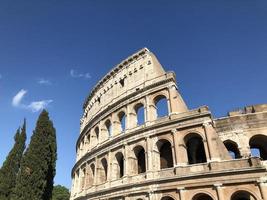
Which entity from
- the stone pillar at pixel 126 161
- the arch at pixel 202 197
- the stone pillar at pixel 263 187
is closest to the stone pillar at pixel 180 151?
the arch at pixel 202 197

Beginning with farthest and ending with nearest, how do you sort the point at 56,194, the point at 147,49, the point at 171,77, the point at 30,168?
1. the point at 56,194
2. the point at 147,49
3. the point at 171,77
4. the point at 30,168

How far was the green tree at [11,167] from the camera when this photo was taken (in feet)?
66.6

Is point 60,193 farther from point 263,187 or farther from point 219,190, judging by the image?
point 263,187

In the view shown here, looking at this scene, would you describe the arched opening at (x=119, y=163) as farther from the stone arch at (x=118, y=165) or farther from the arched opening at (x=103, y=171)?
the arched opening at (x=103, y=171)

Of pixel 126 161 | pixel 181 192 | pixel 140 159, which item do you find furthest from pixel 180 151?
pixel 126 161

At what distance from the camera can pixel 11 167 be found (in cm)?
2148

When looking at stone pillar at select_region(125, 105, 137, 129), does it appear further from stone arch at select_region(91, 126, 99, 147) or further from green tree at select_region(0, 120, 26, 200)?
green tree at select_region(0, 120, 26, 200)

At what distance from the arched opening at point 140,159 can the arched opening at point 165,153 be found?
175 centimetres

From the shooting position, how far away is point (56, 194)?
50344mm

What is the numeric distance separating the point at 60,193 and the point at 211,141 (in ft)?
144

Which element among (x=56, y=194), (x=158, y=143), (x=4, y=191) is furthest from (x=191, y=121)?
(x=56, y=194)

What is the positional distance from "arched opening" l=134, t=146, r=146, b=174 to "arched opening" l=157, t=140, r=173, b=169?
1.75 metres

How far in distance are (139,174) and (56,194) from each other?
38.3 metres

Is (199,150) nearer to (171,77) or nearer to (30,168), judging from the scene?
(171,77)
